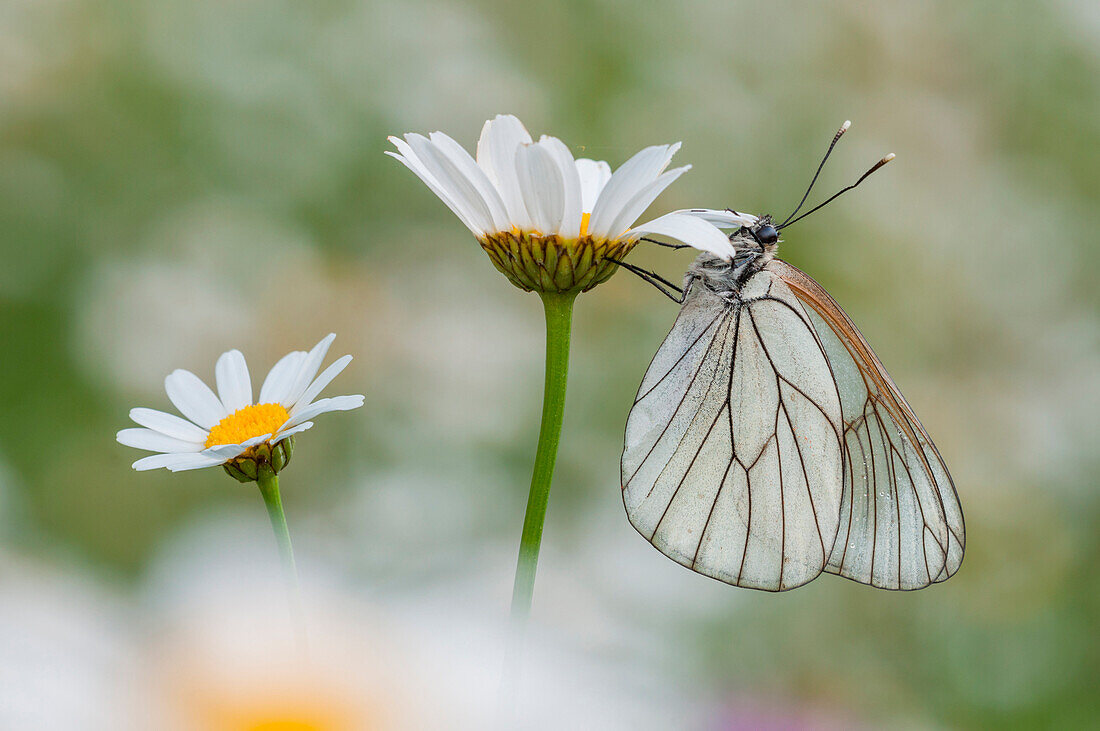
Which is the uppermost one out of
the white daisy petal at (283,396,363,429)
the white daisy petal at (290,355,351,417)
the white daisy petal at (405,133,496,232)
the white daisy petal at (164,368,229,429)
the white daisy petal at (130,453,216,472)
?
the white daisy petal at (405,133,496,232)

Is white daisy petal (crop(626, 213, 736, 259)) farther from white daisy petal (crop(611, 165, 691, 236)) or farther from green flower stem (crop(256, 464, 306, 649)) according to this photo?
green flower stem (crop(256, 464, 306, 649))

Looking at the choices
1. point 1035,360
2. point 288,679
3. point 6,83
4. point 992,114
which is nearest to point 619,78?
point 992,114

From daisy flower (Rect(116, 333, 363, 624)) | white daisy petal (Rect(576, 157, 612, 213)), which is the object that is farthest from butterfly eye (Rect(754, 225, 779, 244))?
daisy flower (Rect(116, 333, 363, 624))

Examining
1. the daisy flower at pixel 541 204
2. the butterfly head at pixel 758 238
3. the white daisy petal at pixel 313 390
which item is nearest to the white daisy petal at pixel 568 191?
the daisy flower at pixel 541 204

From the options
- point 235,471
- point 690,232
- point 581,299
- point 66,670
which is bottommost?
point 66,670

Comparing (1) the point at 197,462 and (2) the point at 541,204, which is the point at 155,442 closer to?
(1) the point at 197,462

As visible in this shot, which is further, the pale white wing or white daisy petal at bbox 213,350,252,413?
the pale white wing

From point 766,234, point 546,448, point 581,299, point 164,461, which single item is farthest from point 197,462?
point 581,299

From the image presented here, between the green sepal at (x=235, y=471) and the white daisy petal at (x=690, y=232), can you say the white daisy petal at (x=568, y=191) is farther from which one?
the green sepal at (x=235, y=471)
